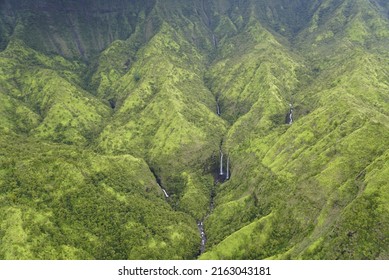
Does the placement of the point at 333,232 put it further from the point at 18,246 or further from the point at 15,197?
the point at 15,197

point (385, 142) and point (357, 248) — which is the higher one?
point (385, 142)

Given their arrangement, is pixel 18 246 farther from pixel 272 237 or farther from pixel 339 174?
pixel 339 174

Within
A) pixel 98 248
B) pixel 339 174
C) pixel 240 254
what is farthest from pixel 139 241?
pixel 339 174

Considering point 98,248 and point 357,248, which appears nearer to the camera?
point 357,248

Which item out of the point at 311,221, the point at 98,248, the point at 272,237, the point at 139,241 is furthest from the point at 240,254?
the point at 98,248

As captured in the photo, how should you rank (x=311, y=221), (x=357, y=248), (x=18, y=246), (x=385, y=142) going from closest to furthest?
(x=357, y=248) < (x=18, y=246) < (x=311, y=221) < (x=385, y=142)
